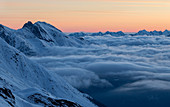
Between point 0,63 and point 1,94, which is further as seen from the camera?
point 0,63

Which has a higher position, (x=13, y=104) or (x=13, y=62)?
(x=13, y=62)

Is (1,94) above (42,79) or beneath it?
beneath

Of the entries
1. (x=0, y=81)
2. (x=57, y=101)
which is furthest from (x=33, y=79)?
(x=57, y=101)

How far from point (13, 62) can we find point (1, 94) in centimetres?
12462

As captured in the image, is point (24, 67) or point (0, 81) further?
point (24, 67)

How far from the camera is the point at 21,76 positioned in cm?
18062

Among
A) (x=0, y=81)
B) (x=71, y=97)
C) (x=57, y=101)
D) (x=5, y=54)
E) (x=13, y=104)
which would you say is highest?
(x=5, y=54)

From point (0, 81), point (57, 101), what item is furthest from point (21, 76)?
point (57, 101)

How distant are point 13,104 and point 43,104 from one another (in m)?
21.3

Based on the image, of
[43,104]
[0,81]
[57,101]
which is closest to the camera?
[43,104]

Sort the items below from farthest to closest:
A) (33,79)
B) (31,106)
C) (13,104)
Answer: (33,79), (31,106), (13,104)

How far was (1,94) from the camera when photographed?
7025 centimetres

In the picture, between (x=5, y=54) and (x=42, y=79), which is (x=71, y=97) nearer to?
(x=42, y=79)

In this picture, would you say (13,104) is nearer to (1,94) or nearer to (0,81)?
(1,94)
